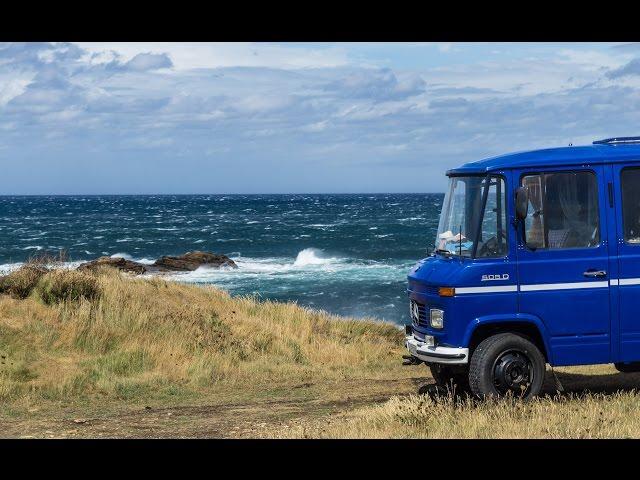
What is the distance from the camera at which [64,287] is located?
16922 millimetres

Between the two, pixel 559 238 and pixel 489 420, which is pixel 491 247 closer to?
pixel 559 238

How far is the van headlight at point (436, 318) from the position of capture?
33.8 ft

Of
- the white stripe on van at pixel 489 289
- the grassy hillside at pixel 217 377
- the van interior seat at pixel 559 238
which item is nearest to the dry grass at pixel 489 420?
the grassy hillside at pixel 217 377

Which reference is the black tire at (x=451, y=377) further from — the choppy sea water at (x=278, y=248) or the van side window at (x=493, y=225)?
the choppy sea water at (x=278, y=248)

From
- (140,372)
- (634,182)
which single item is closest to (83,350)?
(140,372)

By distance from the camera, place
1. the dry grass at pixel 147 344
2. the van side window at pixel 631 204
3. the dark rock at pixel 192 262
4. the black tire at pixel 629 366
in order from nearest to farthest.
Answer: the van side window at pixel 631 204 < the black tire at pixel 629 366 < the dry grass at pixel 147 344 < the dark rock at pixel 192 262

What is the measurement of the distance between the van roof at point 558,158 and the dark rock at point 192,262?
3552 centimetres

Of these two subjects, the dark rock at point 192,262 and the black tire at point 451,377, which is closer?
the black tire at point 451,377

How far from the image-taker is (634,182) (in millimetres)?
10523

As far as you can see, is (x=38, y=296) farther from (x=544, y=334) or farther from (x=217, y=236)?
(x=217, y=236)

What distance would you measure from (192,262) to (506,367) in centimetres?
3689

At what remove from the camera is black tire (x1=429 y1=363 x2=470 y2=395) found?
11641 mm

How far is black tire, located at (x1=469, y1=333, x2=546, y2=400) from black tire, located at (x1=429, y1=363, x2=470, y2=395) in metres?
1.23

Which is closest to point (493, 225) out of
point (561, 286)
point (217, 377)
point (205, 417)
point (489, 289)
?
point (489, 289)
